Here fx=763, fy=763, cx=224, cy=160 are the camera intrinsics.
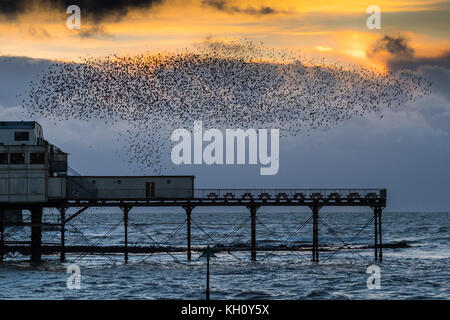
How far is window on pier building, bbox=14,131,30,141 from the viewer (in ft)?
227

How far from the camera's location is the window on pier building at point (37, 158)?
6550cm

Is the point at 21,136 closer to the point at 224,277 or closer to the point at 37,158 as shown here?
the point at 37,158

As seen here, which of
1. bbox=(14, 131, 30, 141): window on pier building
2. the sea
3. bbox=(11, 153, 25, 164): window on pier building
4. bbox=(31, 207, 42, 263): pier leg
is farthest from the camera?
bbox=(31, 207, 42, 263): pier leg

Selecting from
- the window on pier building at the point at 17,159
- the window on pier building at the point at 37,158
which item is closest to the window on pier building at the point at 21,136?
the window on pier building at the point at 17,159

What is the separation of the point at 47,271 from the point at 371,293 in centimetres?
2880

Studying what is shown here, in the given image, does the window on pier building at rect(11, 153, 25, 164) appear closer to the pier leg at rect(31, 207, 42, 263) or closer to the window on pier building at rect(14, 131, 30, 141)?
the window on pier building at rect(14, 131, 30, 141)

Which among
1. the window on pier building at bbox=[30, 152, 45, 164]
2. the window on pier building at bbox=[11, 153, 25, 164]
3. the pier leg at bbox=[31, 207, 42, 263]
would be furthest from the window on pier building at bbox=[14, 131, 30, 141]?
the pier leg at bbox=[31, 207, 42, 263]

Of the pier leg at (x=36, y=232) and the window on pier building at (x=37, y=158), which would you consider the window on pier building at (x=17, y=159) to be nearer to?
the window on pier building at (x=37, y=158)

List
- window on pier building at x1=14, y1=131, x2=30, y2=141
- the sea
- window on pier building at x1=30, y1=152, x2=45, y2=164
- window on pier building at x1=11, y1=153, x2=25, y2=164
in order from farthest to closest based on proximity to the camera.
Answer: window on pier building at x1=14, y1=131, x2=30, y2=141
window on pier building at x1=30, y1=152, x2=45, y2=164
window on pier building at x1=11, y1=153, x2=25, y2=164
the sea

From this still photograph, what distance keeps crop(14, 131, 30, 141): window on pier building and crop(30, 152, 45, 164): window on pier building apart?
4.12 meters

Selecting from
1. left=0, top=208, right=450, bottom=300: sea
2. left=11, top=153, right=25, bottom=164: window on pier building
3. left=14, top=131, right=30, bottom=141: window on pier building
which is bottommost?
left=0, top=208, right=450, bottom=300: sea

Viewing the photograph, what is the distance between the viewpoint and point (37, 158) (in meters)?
65.6

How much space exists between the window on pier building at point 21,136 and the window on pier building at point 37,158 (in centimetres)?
412
